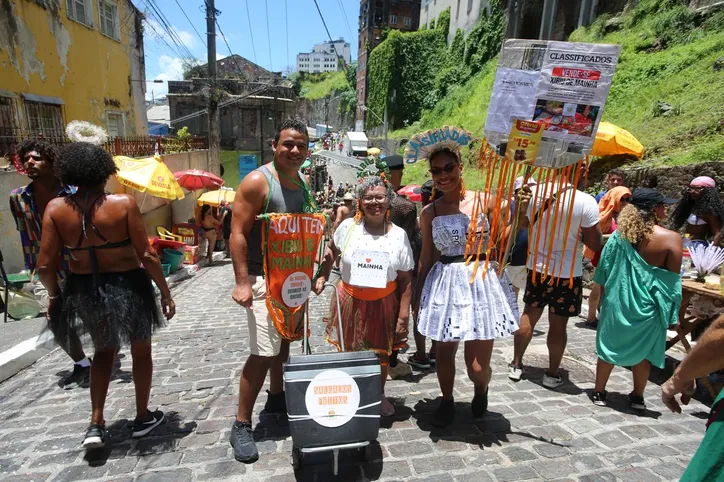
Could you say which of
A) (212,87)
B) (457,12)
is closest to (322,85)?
(457,12)

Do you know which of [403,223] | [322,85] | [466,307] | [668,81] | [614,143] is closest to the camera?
[466,307]

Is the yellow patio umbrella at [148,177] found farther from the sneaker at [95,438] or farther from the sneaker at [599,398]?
the sneaker at [599,398]

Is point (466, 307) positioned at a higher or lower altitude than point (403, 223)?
lower

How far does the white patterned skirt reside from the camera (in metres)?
2.82

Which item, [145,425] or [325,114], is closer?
[145,425]

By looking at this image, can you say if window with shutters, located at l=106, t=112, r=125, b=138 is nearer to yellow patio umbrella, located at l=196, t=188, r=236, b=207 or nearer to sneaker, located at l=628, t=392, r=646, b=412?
yellow patio umbrella, located at l=196, t=188, r=236, b=207

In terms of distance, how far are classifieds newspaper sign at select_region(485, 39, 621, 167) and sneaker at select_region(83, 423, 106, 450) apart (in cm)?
332

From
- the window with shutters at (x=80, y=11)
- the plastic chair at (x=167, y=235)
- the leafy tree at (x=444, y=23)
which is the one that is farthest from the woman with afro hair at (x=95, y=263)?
the leafy tree at (x=444, y=23)

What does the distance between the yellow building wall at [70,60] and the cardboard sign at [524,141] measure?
465 inches

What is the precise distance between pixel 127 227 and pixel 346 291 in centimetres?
161

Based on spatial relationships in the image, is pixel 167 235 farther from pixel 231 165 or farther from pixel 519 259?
pixel 231 165

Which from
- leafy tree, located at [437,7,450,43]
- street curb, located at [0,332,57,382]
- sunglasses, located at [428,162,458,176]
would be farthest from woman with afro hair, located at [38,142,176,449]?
leafy tree, located at [437,7,450,43]

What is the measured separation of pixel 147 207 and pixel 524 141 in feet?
36.8

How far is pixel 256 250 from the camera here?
9.49 ft
